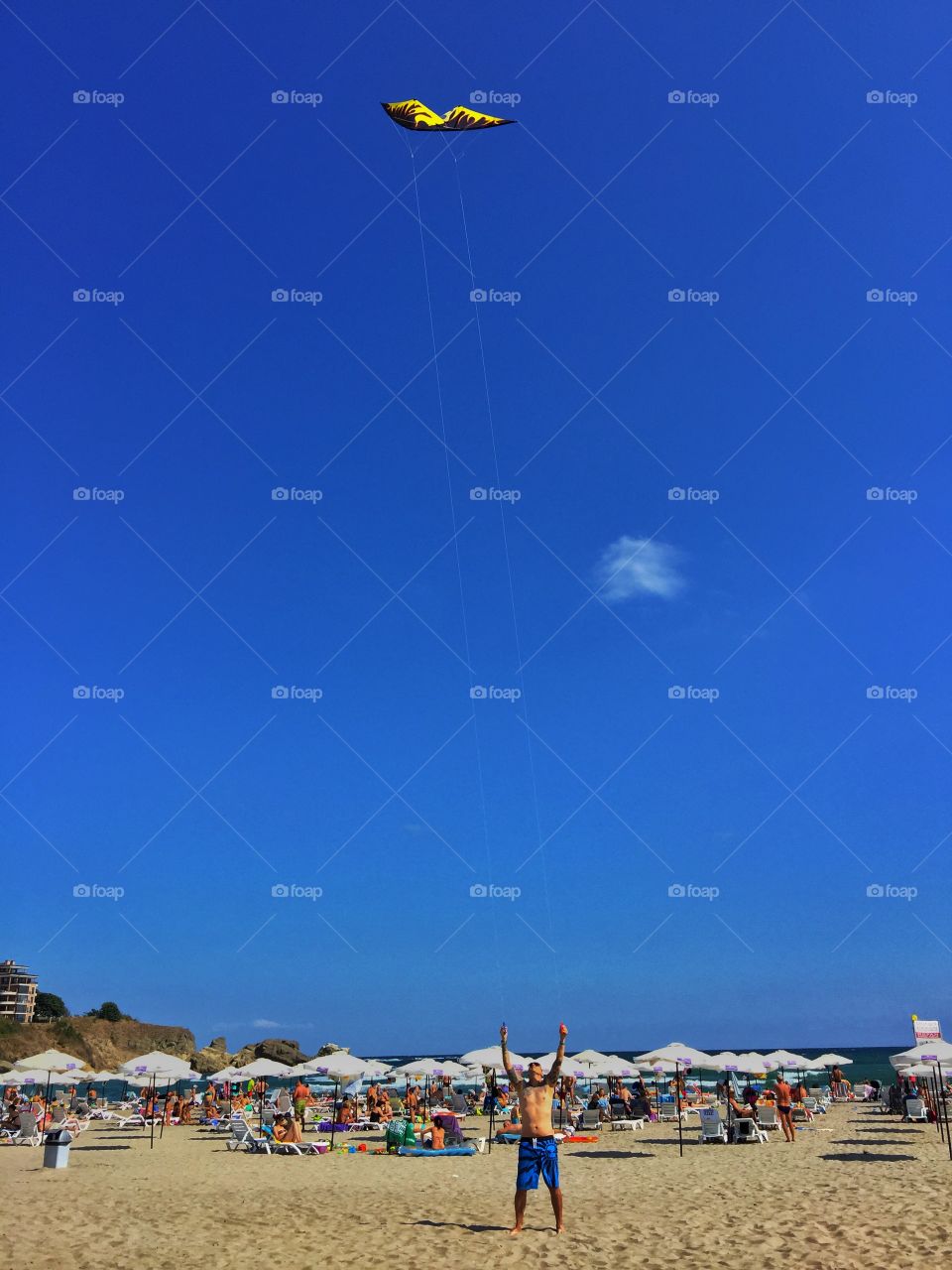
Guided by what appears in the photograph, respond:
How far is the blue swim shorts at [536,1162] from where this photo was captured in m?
8.98

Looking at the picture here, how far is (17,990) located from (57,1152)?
165m

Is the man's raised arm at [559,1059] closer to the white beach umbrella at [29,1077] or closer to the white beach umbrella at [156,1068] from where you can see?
the white beach umbrella at [156,1068]

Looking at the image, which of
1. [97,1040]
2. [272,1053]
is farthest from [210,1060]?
[97,1040]

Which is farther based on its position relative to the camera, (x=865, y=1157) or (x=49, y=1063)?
(x=49, y=1063)

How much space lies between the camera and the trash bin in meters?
15.5

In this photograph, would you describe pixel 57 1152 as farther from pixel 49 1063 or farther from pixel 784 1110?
pixel 784 1110

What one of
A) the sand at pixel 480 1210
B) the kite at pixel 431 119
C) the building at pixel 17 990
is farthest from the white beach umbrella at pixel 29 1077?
the building at pixel 17 990

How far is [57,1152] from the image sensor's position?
15.6 meters

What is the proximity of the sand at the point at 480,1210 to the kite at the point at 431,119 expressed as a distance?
1761cm

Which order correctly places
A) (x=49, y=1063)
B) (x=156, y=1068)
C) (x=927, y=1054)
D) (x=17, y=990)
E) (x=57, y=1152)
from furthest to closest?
(x=17, y=990) < (x=49, y=1063) < (x=156, y=1068) < (x=927, y=1054) < (x=57, y=1152)

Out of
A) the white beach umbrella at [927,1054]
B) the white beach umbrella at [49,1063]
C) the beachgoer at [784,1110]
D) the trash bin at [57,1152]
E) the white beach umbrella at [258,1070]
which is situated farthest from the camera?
the white beach umbrella at [258,1070]

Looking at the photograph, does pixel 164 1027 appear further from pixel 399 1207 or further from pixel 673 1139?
pixel 399 1207

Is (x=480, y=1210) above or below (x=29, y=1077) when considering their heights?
above

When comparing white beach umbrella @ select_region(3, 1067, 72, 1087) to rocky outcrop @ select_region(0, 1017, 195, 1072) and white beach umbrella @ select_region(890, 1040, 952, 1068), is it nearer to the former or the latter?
white beach umbrella @ select_region(890, 1040, 952, 1068)
